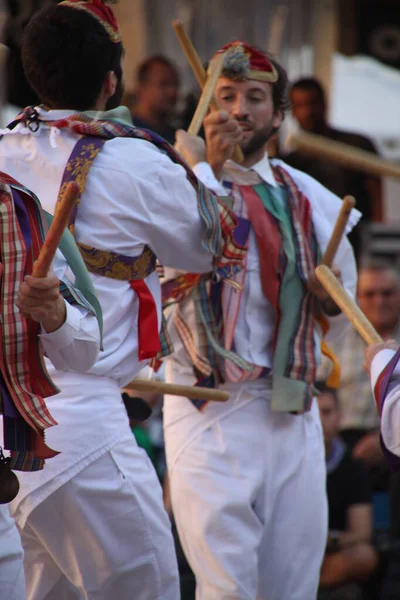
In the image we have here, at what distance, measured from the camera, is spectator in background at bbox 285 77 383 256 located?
6043mm

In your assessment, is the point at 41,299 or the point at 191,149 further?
the point at 191,149

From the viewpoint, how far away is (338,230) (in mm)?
3576

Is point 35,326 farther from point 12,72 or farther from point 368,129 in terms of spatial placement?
point 368,129

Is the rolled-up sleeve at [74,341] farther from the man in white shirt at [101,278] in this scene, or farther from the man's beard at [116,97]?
the man's beard at [116,97]

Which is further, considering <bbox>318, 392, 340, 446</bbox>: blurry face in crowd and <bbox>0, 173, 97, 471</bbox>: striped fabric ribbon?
<bbox>318, 392, 340, 446</bbox>: blurry face in crowd

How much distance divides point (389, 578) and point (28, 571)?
2.11 m

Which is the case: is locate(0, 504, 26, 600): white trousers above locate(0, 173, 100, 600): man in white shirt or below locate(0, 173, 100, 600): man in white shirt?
below

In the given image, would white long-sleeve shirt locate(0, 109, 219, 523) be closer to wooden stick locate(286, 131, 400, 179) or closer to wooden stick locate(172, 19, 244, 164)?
wooden stick locate(172, 19, 244, 164)

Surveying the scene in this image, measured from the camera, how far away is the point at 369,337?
2.92 meters

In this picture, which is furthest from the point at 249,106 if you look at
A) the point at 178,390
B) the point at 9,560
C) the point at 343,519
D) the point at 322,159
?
the point at 322,159

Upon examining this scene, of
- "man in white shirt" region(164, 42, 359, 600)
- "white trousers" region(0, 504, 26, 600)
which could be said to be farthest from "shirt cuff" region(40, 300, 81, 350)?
"man in white shirt" region(164, 42, 359, 600)

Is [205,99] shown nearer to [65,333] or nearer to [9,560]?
[65,333]

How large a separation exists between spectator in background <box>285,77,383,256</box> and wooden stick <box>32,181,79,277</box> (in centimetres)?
381

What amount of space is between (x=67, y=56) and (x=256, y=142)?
3.00 feet
